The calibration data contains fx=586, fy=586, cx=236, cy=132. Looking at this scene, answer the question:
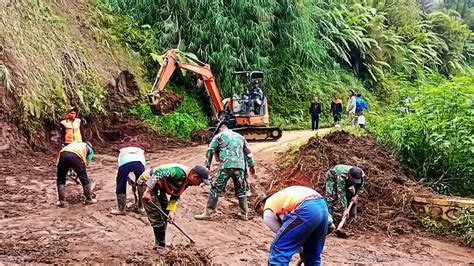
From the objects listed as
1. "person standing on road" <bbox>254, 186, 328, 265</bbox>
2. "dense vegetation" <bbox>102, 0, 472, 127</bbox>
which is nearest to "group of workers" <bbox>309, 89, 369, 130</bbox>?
"dense vegetation" <bbox>102, 0, 472, 127</bbox>

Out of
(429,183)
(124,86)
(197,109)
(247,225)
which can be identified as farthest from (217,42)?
(247,225)

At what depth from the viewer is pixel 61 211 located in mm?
9078

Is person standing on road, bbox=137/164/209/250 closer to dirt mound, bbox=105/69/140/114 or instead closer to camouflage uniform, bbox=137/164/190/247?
camouflage uniform, bbox=137/164/190/247

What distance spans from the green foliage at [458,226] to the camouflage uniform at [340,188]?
159 centimetres

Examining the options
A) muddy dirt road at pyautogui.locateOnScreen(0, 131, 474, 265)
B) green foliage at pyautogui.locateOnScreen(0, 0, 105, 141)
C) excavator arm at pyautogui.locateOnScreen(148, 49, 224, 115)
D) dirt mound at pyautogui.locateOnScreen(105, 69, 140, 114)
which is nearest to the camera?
muddy dirt road at pyautogui.locateOnScreen(0, 131, 474, 265)

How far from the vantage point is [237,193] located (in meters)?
9.81

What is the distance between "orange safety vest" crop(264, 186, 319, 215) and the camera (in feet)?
19.3

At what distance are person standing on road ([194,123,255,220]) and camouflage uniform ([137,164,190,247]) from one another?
216 centimetres

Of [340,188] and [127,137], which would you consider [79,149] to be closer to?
[340,188]

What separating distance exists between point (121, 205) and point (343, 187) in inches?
139

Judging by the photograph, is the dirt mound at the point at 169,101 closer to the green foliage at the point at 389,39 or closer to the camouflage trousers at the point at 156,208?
the green foliage at the point at 389,39

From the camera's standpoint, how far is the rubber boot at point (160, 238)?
24.3 feet

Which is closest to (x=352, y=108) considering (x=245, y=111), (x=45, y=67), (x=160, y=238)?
(x=245, y=111)

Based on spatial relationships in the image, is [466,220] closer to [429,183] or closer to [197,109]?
[429,183]
